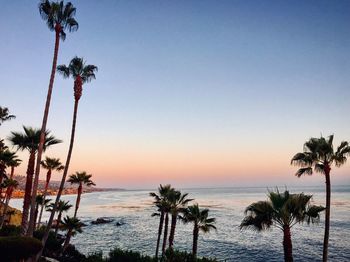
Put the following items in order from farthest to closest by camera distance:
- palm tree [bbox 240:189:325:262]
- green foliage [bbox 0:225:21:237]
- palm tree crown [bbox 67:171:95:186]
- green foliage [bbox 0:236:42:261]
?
palm tree crown [bbox 67:171:95:186], green foliage [bbox 0:225:21:237], palm tree [bbox 240:189:325:262], green foliage [bbox 0:236:42:261]

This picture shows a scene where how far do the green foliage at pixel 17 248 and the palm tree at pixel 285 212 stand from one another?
37.6 feet

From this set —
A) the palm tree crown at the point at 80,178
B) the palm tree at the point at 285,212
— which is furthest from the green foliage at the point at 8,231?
the palm tree at the point at 285,212

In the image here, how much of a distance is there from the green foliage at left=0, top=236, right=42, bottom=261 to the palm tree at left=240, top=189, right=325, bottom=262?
11.5m

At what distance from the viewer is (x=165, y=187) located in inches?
1441

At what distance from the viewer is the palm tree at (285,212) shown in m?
15.2

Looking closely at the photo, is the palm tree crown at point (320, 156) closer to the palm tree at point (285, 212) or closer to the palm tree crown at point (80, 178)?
the palm tree at point (285, 212)

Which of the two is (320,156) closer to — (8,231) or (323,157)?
(323,157)

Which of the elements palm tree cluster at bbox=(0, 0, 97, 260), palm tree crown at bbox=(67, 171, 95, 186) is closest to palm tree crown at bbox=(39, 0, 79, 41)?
palm tree cluster at bbox=(0, 0, 97, 260)

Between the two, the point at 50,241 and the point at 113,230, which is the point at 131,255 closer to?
the point at 50,241

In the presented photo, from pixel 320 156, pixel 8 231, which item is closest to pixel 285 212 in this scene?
pixel 320 156

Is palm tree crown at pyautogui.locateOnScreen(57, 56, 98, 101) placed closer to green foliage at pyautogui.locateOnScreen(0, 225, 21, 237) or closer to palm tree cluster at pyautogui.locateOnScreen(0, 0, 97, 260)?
palm tree cluster at pyautogui.locateOnScreen(0, 0, 97, 260)

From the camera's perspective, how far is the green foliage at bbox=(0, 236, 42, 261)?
1389 cm

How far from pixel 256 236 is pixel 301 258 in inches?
700

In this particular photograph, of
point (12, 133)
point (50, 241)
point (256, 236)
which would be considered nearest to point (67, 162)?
point (12, 133)
